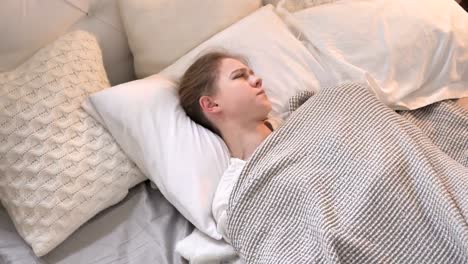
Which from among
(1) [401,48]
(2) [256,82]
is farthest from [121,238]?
(1) [401,48]

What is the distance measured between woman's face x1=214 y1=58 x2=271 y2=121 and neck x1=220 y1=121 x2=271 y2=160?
0.08 ft

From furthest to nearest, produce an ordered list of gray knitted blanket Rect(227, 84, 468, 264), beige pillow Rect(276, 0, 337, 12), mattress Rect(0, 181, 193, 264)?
beige pillow Rect(276, 0, 337, 12) < mattress Rect(0, 181, 193, 264) < gray knitted blanket Rect(227, 84, 468, 264)

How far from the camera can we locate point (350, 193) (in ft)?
3.49

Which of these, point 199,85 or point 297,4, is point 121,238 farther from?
point 297,4

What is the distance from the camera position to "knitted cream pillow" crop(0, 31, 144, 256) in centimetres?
114

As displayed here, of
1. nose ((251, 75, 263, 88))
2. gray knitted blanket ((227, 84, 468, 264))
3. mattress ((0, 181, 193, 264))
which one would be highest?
nose ((251, 75, 263, 88))

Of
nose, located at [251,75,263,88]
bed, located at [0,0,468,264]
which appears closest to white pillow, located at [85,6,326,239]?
bed, located at [0,0,468,264]

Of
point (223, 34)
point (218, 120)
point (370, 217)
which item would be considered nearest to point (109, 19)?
point (223, 34)

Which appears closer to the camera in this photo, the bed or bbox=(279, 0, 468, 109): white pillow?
the bed

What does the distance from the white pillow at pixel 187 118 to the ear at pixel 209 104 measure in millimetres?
52

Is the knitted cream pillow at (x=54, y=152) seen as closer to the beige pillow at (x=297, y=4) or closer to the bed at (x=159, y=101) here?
the bed at (x=159, y=101)

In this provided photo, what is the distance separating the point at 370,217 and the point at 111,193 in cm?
59

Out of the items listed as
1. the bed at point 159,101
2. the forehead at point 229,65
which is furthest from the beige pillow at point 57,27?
the forehead at point 229,65

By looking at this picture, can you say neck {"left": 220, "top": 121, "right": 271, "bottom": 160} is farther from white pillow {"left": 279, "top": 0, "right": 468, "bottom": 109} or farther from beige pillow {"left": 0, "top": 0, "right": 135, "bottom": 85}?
beige pillow {"left": 0, "top": 0, "right": 135, "bottom": 85}
